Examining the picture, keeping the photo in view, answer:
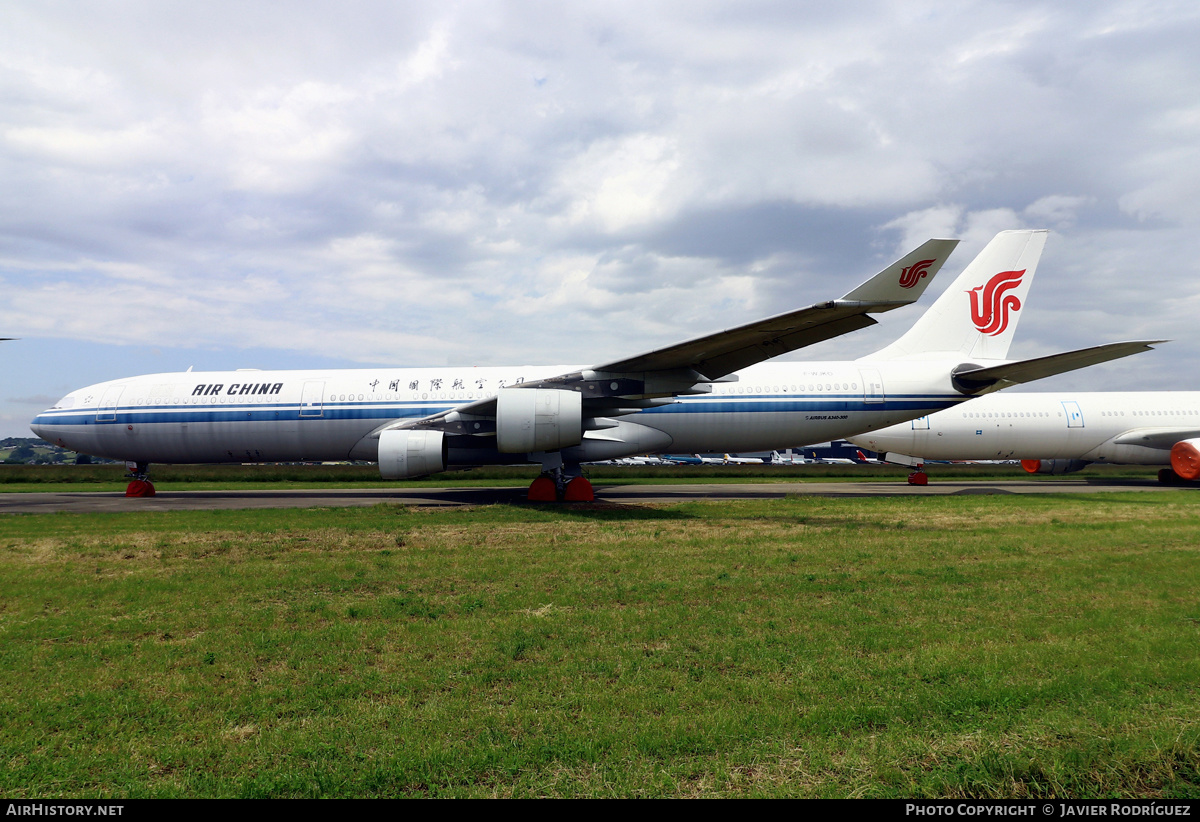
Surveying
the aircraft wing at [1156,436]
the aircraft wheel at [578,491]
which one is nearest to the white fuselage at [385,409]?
the aircraft wheel at [578,491]

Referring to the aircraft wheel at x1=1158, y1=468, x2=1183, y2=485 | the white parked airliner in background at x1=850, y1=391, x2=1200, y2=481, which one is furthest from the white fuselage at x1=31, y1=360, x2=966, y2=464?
the aircraft wheel at x1=1158, y1=468, x2=1183, y2=485

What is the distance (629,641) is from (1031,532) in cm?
911

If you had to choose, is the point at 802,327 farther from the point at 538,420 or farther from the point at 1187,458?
the point at 1187,458

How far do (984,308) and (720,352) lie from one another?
11579 millimetres

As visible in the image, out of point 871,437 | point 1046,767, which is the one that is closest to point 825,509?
point 1046,767

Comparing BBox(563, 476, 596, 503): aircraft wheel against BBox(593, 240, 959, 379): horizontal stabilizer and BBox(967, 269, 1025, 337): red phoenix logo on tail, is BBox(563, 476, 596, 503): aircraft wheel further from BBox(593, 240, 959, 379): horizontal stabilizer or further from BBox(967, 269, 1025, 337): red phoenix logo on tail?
BBox(967, 269, 1025, 337): red phoenix logo on tail

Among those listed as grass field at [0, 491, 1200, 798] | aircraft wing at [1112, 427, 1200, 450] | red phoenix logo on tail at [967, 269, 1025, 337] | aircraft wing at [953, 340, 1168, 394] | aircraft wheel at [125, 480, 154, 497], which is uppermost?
red phoenix logo on tail at [967, 269, 1025, 337]

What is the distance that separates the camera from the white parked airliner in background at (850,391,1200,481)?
27.2m

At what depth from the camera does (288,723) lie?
3467 millimetres

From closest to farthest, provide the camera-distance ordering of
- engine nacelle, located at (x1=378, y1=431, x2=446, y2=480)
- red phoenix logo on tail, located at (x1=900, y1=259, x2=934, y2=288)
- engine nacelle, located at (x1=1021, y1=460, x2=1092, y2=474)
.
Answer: red phoenix logo on tail, located at (x1=900, y1=259, x2=934, y2=288) < engine nacelle, located at (x1=378, y1=431, x2=446, y2=480) < engine nacelle, located at (x1=1021, y1=460, x2=1092, y2=474)

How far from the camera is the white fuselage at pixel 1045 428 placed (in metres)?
27.2

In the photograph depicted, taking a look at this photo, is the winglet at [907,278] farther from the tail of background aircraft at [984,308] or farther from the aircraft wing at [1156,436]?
the aircraft wing at [1156,436]

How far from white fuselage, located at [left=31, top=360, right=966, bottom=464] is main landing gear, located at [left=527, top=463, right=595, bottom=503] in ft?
4.52

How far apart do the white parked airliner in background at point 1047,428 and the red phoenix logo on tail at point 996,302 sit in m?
7.75
